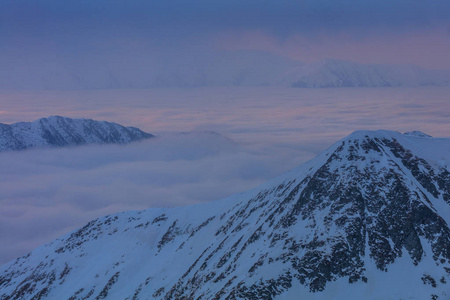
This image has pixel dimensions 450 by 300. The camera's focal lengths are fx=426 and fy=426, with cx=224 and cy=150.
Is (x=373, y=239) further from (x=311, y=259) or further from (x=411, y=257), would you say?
(x=311, y=259)

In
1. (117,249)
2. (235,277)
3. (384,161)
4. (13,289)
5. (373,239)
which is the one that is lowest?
(13,289)

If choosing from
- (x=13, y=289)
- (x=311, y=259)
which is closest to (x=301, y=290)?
(x=311, y=259)

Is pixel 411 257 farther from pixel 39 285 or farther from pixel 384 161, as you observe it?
pixel 39 285

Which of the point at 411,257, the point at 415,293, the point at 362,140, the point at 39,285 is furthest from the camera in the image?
the point at 39,285

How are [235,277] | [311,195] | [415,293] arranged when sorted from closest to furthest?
[415,293]
[235,277]
[311,195]

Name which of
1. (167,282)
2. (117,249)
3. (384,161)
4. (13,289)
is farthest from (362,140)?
(13,289)

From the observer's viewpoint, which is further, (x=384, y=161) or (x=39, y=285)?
(x=39, y=285)

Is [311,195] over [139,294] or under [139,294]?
over
